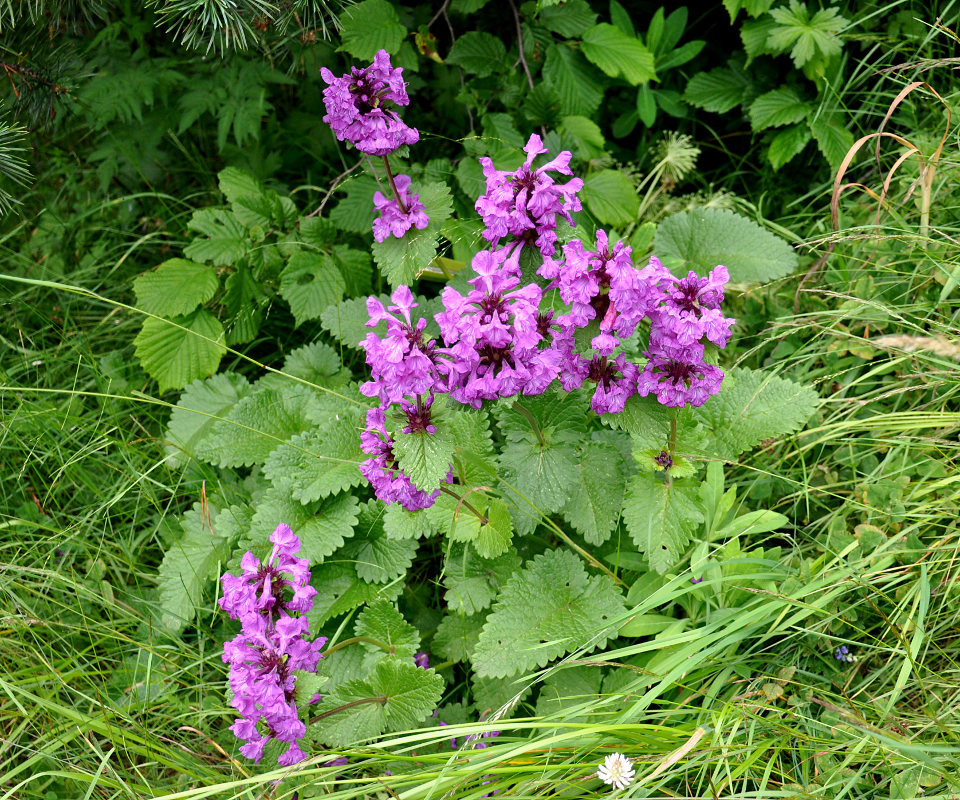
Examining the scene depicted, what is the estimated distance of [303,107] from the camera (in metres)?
3.22

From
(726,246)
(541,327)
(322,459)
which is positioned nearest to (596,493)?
(541,327)

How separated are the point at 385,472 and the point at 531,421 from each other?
360 millimetres

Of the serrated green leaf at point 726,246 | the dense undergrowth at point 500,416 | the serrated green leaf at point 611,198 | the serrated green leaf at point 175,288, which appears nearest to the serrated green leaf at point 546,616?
the dense undergrowth at point 500,416

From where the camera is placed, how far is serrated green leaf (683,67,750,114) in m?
2.94

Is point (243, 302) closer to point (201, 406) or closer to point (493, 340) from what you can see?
point (201, 406)

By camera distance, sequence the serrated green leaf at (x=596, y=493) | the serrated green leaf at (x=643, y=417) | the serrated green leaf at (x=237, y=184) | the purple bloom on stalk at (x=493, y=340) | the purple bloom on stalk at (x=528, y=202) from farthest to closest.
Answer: the serrated green leaf at (x=237, y=184) → the serrated green leaf at (x=596, y=493) → the serrated green leaf at (x=643, y=417) → the purple bloom on stalk at (x=528, y=202) → the purple bloom on stalk at (x=493, y=340)

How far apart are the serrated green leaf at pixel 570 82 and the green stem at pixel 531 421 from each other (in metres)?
1.34

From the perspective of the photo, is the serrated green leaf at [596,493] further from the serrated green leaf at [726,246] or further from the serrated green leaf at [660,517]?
the serrated green leaf at [726,246]

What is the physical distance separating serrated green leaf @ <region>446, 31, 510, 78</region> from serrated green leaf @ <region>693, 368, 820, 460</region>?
4.29 ft

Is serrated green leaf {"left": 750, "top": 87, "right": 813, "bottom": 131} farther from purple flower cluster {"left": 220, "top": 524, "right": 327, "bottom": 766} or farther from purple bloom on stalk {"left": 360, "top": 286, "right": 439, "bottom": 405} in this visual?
purple flower cluster {"left": 220, "top": 524, "right": 327, "bottom": 766}

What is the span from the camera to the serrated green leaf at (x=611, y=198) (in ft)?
8.98

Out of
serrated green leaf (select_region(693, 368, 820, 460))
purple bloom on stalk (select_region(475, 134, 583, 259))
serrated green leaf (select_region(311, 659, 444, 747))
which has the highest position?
purple bloom on stalk (select_region(475, 134, 583, 259))

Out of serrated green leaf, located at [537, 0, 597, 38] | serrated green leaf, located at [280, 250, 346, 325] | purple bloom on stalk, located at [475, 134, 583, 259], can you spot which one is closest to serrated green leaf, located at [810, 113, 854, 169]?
serrated green leaf, located at [537, 0, 597, 38]

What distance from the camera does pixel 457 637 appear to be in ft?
6.91
